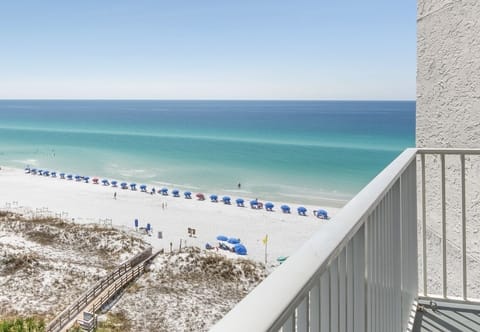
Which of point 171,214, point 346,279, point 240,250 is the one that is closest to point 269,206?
point 171,214

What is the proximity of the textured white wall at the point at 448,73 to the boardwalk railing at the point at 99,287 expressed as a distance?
27.8ft

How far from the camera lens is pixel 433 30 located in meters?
2.82

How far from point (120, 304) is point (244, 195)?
16693 millimetres

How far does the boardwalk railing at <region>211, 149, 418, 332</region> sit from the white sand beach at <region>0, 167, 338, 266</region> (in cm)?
1279

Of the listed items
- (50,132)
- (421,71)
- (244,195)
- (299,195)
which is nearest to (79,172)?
(244,195)

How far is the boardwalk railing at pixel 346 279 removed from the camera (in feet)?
1.88

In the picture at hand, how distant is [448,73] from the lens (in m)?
2.74

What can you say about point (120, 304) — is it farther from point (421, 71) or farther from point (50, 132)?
point (50, 132)

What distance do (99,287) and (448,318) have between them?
391 inches

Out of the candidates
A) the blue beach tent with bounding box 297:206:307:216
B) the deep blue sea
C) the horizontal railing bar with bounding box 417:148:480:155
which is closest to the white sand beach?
A: the blue beach tent with bounding box 297:206:307:216

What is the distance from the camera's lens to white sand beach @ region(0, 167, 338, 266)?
17250 millimetres

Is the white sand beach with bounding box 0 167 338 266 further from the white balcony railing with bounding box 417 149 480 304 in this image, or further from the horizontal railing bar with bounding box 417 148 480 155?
the horizontal railing bar with bounding box 417 148 480 155

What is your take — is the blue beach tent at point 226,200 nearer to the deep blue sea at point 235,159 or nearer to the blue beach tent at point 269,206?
the deep blue sea at point 235,159

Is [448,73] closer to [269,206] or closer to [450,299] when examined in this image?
[450,299]
